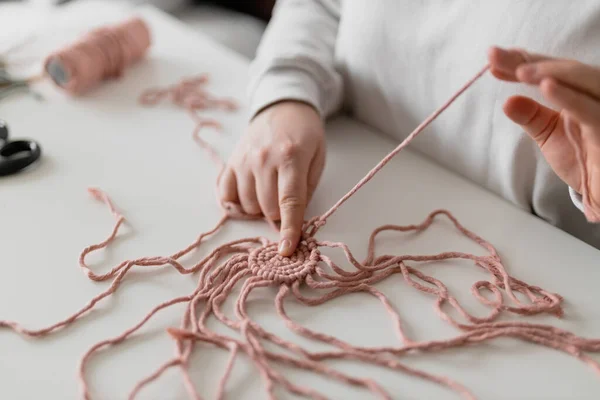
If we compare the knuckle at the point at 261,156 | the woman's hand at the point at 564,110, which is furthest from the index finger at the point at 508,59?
the knuckle at the point at 261,156

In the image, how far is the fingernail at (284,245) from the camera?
0.54 m

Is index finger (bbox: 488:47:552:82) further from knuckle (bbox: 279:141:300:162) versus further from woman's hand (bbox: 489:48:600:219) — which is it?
knuckle (bbox: 279:141:300:162)

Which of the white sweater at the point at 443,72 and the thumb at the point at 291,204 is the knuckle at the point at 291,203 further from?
the white sweater at the point at 443,72

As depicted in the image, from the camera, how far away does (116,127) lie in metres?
0.76

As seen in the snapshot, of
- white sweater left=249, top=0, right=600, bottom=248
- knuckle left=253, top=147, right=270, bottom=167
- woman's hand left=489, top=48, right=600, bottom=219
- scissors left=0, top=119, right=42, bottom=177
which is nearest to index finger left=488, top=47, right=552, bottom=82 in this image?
woman's hand left=489, top=48, right=600, bottom=219

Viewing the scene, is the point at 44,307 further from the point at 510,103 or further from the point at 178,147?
the point at 510,103

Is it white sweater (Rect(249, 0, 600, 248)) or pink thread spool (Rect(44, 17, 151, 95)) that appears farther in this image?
pink thread spool (Rect(44, 17, 151, 95))

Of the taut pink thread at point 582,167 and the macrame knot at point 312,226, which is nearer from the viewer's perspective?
the taut pink thread at point 582,167

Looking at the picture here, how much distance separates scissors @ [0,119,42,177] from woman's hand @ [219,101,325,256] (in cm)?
24

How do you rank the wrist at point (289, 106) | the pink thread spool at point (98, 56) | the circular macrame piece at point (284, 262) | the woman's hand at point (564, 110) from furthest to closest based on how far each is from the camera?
the pink thread spool at point (98, 56)
the wrist at point (289, 106)
the circular macrame piece at point (284, 262)
the woman's hand at point (564, 110)

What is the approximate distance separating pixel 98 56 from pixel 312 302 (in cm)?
54

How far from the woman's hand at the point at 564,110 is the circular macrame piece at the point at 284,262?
212 millimetres

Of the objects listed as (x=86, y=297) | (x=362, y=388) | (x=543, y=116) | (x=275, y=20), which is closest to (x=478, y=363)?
(x=362, y=388)

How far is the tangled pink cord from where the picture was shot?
44 centimetres
